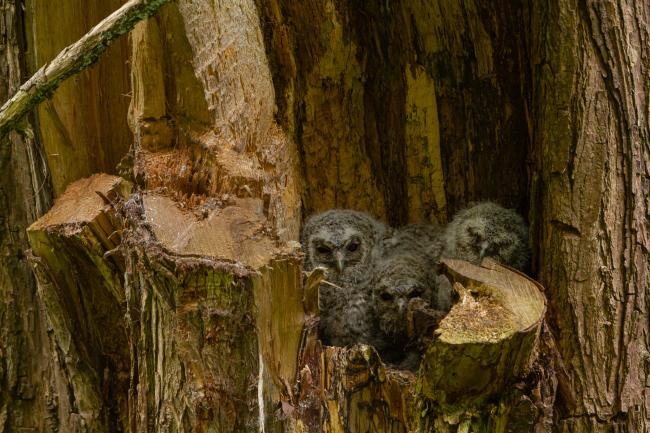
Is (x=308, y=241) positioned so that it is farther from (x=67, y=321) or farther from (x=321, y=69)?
(x=67, y=321)

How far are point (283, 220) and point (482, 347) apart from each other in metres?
1.26

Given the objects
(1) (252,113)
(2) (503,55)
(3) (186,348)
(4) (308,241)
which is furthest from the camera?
(4) (308,241)

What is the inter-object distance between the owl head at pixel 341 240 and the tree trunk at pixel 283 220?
15cm

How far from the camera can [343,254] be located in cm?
382

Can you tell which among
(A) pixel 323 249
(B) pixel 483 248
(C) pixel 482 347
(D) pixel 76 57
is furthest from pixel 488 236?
(D) pixel 76 57

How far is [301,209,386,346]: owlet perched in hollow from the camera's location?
3.52 meters

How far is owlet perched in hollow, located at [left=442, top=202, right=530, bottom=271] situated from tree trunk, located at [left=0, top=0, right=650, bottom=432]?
8.9 inches

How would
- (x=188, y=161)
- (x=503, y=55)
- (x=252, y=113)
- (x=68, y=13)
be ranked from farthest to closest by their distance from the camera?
(x=503, y=55) → (x=68, y=13) → (x=252, y=113) → (x=188, y=161)

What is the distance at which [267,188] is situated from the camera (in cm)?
276

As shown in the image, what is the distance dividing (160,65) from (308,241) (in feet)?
4.75

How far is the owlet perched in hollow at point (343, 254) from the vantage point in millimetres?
3518

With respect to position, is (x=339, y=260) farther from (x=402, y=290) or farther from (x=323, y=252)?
(x=402, y=290)

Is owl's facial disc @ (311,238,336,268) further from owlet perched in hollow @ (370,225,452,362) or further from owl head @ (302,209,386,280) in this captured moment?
owlet perched in hollow @ (370,225,452,362)

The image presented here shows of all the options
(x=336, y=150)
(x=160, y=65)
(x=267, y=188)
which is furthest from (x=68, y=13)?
(x=336, y=150)
